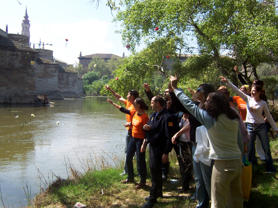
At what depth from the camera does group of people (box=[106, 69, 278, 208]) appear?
313 centimetres

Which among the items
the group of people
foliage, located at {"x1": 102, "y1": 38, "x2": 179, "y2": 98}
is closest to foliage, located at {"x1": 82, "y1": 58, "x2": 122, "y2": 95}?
foliage, located at {"x1": 102, "y1": 38, "x2": 179, "y2": 98}

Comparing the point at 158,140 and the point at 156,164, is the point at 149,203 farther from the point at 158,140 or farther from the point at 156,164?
the point at 158,140

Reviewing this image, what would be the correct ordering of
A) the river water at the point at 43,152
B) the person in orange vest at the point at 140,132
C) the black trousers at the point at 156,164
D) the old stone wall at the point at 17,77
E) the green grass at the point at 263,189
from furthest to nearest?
the old stone wall at the point at 17,77, the river water at the point at 43,152, the person in orange vest at the point at 140,132, the black trousers at the point at 156,164, the green grass at the point at 263,189

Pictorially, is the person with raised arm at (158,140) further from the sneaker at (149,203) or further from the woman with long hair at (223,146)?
the woman with long hair at (223,146)

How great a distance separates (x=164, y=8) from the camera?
8.32m

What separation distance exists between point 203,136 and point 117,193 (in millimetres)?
2254

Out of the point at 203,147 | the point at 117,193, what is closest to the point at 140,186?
the point at 117,193

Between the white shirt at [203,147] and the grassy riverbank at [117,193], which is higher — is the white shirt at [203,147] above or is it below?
above

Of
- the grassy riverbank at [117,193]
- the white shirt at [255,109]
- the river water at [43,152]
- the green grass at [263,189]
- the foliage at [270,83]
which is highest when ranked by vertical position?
the foliage at [270,83]

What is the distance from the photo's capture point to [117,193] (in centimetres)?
517

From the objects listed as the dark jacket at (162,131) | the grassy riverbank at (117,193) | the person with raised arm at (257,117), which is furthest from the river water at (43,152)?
the person with raised arm at (257,117)

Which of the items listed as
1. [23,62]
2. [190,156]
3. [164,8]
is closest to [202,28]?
[164,8]

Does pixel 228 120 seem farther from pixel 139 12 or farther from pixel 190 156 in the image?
pixel 139 12

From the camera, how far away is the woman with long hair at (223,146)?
3.11 meters
